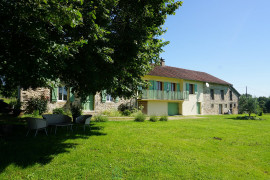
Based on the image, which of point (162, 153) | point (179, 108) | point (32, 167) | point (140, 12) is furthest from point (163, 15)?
point (179, 108)

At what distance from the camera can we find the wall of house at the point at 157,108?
19.0m

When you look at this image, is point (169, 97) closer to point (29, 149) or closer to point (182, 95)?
point (182, 95)

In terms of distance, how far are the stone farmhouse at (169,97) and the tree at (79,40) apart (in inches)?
240

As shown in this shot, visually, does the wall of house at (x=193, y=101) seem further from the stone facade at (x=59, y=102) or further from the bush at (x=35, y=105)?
the bush at (x=35, y=105)

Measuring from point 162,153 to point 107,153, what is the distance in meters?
1.60

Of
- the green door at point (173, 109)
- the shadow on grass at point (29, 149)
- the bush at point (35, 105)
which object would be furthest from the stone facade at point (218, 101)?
the shadow on grass at point (29, 149)

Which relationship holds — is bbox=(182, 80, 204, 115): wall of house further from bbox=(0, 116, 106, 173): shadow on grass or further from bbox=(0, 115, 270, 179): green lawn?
bbox=(0, 116, 106, 173): shadow on grass

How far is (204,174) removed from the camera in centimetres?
370

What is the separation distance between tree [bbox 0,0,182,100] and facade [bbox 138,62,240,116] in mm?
9976

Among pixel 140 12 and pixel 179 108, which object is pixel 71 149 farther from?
pixel 179 108

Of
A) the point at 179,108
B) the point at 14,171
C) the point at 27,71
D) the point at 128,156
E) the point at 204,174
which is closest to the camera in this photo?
the point at 14,171

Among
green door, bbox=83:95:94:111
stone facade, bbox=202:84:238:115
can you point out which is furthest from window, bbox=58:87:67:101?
stone facade, bbox=202:84:238:115

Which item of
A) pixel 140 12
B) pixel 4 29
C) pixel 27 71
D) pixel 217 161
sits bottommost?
pixel 217 161

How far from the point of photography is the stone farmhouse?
14.1 metres
